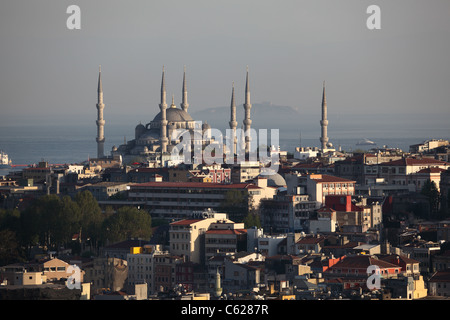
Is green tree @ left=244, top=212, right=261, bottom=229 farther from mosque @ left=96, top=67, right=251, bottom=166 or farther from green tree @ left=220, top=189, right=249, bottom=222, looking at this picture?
mosque @ left=96, top=67, right=251, bottom=166

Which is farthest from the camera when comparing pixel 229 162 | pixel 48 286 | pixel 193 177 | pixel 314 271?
pixel 229 162

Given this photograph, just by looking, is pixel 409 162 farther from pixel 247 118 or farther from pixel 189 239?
pixel 247 118

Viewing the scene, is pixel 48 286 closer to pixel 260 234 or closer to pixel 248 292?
pixel 248 292

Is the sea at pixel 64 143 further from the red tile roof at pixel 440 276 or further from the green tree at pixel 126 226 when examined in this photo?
the red tile roof at pixel 440 276

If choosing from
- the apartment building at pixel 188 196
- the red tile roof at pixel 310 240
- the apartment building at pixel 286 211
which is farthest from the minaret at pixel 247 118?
the red tile roof at pixel 310 240

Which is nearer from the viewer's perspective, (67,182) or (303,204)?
(303,204)

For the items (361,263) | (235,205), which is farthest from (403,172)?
(361,263)

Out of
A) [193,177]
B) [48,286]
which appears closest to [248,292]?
[48,286]
